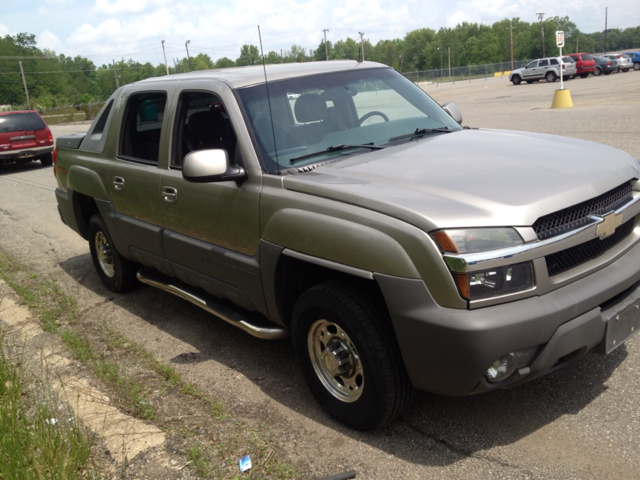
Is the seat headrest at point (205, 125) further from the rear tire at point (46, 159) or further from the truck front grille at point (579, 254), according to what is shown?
the rear tire at point (46, 159)

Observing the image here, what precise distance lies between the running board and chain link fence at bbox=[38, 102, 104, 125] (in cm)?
5357

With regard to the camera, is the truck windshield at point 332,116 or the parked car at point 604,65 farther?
the parked car at point 604,65

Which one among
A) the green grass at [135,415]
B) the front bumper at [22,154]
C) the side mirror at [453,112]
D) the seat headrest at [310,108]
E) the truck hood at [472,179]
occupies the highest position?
the seat headrest at [310,108]

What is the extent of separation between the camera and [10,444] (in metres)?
2.95

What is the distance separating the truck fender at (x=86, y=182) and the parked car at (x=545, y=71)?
4387 centimetres

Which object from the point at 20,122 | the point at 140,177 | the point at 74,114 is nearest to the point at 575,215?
the point at 140,177

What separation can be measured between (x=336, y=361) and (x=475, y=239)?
1.03 metres

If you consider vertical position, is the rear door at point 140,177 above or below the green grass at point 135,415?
above

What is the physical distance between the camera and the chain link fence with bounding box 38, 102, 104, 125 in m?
56.6

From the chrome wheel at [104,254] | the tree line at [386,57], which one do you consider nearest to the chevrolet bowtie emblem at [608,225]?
the chrome wheel at [104,254]

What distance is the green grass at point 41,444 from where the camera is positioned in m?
2.80

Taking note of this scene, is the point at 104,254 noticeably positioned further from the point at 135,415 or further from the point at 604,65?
the point at 604,65

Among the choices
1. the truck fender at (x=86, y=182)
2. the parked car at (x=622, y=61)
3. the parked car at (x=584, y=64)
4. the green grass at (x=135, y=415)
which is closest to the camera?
the green grass at (x=135, y=415)

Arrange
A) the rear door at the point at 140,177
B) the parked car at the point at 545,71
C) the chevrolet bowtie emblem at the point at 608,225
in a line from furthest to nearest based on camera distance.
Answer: the parked car at the point at 545,71
the rear door at the point at 140,177
the chevrolet bowtie emblem at the point at 608,225
